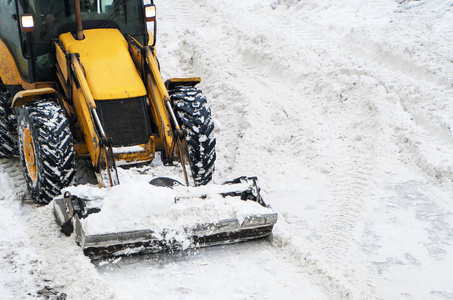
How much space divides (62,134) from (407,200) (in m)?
3.65

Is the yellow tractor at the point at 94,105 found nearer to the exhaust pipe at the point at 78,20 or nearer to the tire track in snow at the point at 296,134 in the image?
the exhaust pipe at the point at 78,20

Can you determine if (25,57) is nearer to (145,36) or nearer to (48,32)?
(48,32)

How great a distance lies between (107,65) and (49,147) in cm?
108

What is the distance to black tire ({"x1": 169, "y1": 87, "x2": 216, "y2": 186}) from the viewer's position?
595 centimetres

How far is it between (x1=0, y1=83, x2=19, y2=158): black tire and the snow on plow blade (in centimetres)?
206

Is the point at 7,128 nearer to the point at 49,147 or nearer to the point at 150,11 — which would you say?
the point at 49,147

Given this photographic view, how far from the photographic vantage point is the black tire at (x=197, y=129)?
19.5 ft

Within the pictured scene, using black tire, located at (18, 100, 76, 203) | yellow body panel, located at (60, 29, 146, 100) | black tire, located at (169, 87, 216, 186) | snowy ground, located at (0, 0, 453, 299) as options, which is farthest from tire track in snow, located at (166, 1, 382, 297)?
black tire, located at (18, 100, 76, 203)

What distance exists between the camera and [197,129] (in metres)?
5.95

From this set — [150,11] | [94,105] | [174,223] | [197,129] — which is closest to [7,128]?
[94,105]

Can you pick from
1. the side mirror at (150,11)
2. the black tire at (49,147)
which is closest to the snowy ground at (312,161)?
the black tire at (49,147)

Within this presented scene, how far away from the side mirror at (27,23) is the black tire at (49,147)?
806 mm

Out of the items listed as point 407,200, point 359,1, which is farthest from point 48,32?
point 359,1

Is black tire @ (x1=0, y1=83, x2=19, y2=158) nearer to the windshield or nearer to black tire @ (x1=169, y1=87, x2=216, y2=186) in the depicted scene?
the windshield
